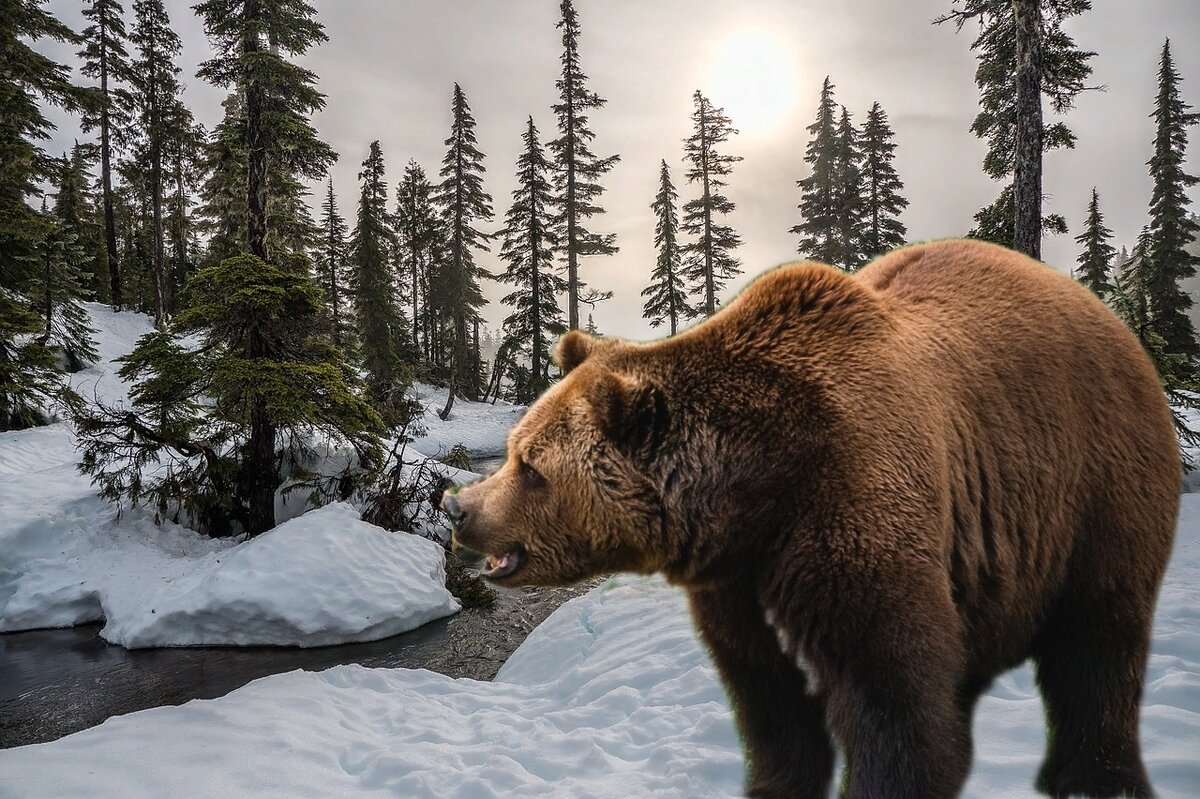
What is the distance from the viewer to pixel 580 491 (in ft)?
5.65

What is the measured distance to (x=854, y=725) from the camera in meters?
1.43

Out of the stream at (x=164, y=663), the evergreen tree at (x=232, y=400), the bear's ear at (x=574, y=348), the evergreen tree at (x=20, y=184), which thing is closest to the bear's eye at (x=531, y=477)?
the bear's ear at (x=574, y=348)

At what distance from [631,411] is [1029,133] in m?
8.60

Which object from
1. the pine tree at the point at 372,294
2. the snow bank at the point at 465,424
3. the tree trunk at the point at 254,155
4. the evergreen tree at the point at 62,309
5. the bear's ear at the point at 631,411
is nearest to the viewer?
the bear's ear at the point at 631,411

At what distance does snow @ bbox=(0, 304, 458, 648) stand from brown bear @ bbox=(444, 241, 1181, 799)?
27.9 ft

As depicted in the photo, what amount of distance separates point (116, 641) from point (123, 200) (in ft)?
128

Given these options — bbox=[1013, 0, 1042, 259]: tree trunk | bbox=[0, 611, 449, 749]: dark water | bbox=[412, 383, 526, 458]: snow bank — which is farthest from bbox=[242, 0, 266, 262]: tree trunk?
Answer: bbox=[1013, 0, 1042, 259]: tree trunk

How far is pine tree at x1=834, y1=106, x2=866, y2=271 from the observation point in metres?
20.9

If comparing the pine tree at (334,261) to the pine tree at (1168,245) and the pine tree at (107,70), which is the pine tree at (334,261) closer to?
the pine tree at (107,70)

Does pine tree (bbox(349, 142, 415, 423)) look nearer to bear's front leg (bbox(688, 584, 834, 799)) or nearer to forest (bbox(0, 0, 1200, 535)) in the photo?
forest (bbox(0, 0, 1200, 535))

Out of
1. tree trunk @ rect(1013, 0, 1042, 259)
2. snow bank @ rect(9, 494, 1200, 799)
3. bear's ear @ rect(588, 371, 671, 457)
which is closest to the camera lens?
bear's ear @ rect(588, 371, 671, 457)

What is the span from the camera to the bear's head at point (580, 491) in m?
1.68

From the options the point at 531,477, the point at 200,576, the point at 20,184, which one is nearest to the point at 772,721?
the point at 531,477

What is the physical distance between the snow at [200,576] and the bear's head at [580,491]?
834 centimetres
